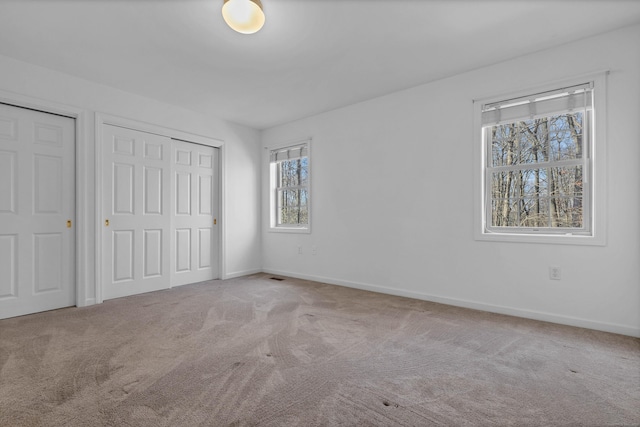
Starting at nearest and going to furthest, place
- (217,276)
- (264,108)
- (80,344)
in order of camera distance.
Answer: (80,344) → (264,108) → (217,276)

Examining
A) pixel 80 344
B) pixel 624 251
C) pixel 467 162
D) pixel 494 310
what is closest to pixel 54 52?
pixel 80 344

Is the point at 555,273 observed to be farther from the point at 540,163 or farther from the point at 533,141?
the point at 533,141

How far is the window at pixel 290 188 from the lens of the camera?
204 inches

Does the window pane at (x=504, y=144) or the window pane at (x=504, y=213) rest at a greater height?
the window pane at (x=504, y=144)

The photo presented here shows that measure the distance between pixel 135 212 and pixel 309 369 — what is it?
324cm

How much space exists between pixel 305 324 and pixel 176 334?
113 centimetres

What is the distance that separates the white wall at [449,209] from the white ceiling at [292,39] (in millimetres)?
275

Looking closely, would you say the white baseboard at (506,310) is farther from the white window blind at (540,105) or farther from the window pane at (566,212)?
the white window blind at (540,105)

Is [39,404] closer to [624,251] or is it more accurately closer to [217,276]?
[217,276]

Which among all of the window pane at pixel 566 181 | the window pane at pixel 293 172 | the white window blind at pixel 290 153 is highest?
the white window blind at pixel 290 153

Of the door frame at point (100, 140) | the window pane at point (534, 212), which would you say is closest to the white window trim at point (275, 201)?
the door frame at point (100, 140)

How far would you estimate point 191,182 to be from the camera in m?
4.74

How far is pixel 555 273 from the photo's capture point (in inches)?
117

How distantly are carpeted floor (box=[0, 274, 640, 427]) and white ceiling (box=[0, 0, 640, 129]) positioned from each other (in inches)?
102
